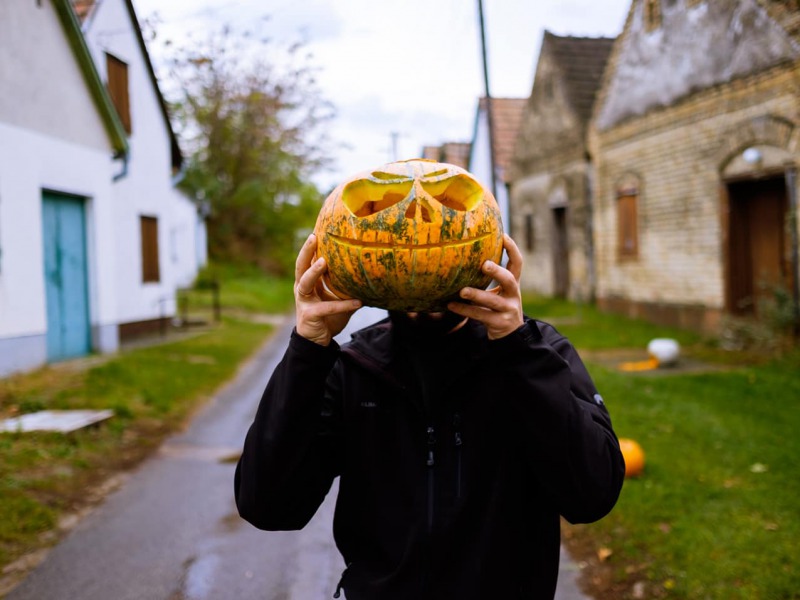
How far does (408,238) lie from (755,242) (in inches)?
465

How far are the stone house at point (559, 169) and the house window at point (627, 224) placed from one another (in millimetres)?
1643

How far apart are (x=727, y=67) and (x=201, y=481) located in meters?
10.8

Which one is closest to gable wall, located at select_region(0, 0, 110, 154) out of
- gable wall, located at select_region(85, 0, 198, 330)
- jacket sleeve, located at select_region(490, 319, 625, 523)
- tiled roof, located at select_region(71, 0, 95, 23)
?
tiled roof, located at select_region(71, 0, 95, 23)

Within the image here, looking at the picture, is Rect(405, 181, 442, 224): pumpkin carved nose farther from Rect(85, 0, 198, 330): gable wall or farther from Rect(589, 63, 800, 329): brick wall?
Rect(85, 0, 198, 330): gable wall

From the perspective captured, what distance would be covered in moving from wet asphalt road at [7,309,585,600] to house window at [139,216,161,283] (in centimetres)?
957

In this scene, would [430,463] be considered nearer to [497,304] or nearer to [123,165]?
[497,304]

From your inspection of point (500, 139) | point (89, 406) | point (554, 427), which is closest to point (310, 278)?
point (554, 427)

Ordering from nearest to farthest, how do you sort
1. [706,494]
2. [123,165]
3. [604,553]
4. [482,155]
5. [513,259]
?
[513,259] < [604,553] < [706,494] < [123,165] < [482,155]

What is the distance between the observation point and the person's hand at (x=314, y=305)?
5.91ft

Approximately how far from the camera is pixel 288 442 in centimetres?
186

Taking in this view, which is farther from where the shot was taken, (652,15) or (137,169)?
(137,169)

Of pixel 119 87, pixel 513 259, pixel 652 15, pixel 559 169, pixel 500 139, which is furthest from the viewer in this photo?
pixel 500 139

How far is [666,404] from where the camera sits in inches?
296

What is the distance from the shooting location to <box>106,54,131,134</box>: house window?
13771mm
